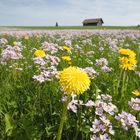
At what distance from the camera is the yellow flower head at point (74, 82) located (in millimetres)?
2316

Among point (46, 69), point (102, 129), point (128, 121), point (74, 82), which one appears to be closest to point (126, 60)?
point (46, 69)

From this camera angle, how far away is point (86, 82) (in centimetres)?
240

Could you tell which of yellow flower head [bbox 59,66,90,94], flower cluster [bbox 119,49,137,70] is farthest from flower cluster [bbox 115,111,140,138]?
flower cluster [bbox 119,49,137,70]

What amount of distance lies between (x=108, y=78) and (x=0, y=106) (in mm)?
1737

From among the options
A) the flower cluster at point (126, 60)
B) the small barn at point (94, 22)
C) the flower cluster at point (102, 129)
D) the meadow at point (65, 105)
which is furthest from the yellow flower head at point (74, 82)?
the small barn at point (94, 22)

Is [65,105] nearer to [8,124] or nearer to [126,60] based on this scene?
[8,124]

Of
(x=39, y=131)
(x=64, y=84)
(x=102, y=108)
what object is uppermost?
(x=64, y=84)

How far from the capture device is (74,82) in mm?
2338

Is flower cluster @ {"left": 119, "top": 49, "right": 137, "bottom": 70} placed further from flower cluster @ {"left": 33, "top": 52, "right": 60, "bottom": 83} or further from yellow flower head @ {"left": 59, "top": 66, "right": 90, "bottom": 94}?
yellow flower head @ {"left": 59, "top": 66, "right": 90, "bottom": 94}

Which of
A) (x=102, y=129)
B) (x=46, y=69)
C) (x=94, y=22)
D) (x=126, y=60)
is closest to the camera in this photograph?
(x=102, y=129)

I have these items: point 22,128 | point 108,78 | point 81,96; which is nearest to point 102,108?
point 22,128

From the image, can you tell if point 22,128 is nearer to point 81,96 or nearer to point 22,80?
point 81,96

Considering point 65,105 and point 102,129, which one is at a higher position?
point 65,105

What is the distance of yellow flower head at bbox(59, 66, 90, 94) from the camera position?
7.60ft
